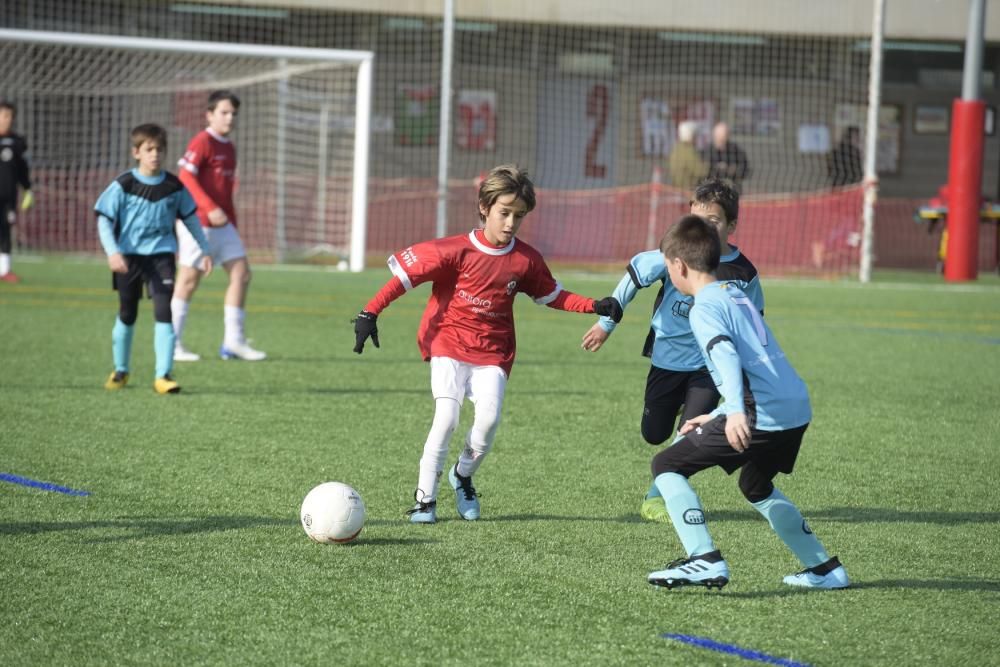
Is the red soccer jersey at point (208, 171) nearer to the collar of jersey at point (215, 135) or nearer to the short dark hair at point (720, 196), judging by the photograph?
the collar of jersey at point (215, 135)

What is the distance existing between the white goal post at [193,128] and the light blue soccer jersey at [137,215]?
11227 mm

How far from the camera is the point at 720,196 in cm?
534

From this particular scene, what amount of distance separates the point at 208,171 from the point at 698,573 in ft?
21.7

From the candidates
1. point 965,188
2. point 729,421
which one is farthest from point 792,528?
point 965,188

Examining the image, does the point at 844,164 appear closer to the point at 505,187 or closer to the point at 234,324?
the point at 234,324

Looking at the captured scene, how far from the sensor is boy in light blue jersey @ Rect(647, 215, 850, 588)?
4.17m

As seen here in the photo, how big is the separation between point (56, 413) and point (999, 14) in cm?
2121

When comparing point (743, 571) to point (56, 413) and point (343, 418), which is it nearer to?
point (343, 418)

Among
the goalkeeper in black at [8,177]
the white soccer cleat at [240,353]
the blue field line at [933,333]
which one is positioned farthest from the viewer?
the goalkeeper in black at [8,177]

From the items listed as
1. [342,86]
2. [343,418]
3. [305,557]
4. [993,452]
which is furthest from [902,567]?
[342,86]

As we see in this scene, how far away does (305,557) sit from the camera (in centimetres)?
471

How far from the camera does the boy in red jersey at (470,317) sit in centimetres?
532

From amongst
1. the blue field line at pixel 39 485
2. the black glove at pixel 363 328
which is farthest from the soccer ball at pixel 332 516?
the blue field line at pixel 39 485

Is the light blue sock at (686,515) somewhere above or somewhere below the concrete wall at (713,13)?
below
